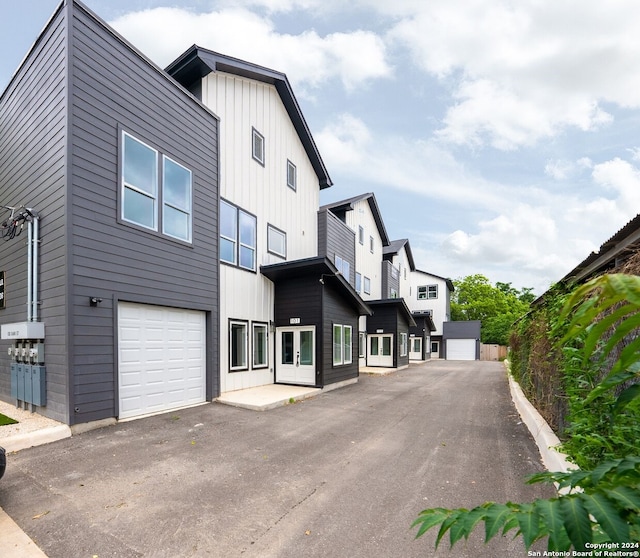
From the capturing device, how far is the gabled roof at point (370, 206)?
1998cm

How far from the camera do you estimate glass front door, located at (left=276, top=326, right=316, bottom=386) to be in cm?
1186

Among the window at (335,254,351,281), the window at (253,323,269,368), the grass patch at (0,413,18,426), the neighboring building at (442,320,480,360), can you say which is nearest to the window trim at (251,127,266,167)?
the window at (253,323,269,368)

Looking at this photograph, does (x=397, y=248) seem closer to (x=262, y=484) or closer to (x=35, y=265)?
(x=35, y=265)

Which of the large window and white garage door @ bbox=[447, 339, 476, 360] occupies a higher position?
the large window

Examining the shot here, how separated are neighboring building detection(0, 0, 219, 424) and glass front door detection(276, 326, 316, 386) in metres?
3.33

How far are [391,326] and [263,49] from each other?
586 inches

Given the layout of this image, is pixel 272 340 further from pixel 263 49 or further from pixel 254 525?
pixel 263 49

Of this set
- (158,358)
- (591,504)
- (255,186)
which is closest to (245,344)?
(158,358)

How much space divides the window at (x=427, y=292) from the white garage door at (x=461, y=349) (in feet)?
15.4

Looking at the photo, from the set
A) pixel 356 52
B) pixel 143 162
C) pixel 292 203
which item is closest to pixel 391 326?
pixel 292 203

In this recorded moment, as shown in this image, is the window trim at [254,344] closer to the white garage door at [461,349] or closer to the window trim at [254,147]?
the window trim at [254,147]

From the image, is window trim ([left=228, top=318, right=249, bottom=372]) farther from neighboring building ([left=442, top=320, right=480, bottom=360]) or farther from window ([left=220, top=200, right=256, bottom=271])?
neighboring building ([left=442, top=320, right=480, bottom=360])

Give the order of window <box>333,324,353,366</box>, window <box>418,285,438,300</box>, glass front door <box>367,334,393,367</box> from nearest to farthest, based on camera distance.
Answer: window <box>333,324,353,366</box> < glass front door <box>367,334,393,367</box> < window <box>418,285,438,300</box>

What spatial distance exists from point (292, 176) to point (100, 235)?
28.4 feet
